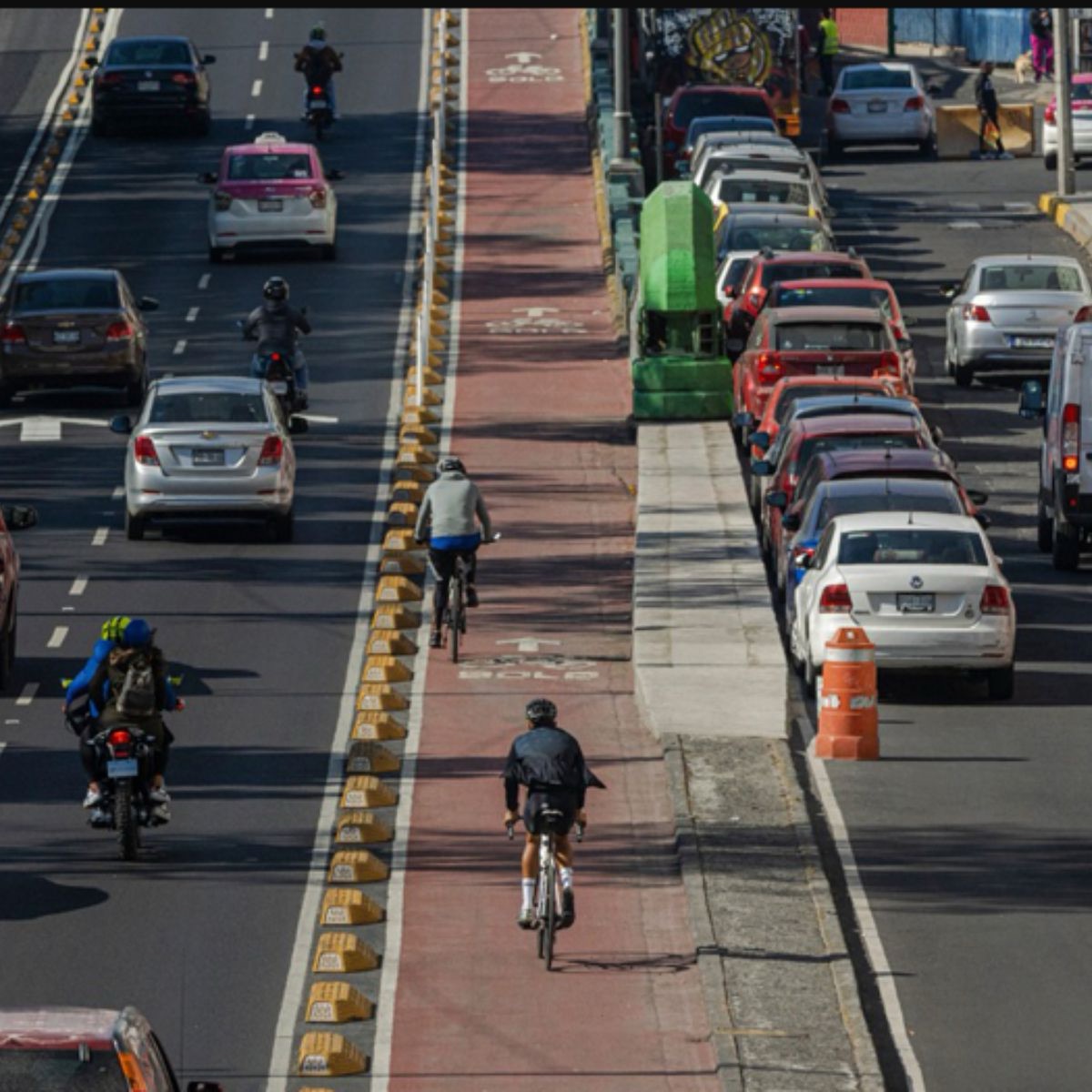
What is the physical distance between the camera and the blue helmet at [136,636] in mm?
18703

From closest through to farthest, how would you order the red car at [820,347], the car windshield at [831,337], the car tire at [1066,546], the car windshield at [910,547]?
1. the car windshield at [910,547]
2. the car tire at [1066,546]
3. the red car at [820,347]
4. the car windshield at [831,337]

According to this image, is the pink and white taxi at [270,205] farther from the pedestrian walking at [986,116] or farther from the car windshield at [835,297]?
the pedestrian walking at [986,116]

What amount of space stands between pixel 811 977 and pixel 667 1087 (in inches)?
72.6

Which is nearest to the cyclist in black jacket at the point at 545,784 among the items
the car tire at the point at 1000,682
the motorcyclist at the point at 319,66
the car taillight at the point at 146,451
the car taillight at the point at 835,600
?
the car taillight at the point at 835,600

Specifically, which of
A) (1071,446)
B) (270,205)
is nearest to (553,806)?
(1071,446)

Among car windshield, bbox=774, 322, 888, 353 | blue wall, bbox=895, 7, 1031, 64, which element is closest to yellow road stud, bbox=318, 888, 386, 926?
car windshield, bbox=774, 322, 888, 353

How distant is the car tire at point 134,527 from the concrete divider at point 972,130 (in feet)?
117

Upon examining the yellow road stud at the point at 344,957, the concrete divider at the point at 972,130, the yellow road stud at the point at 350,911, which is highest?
the yellow road stud at the point at 344,957

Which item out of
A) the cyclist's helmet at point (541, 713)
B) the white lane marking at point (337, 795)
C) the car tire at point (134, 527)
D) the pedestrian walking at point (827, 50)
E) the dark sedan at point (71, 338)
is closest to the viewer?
the white lane marking at point (337, 795)

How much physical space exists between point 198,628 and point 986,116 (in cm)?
3974

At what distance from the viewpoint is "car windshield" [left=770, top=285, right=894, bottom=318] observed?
125 ft

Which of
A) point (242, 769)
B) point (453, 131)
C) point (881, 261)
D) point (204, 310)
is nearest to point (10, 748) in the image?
point (242, 769)

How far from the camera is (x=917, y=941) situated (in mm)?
17312

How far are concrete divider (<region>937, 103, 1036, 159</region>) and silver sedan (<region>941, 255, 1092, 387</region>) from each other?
23.2 metres
